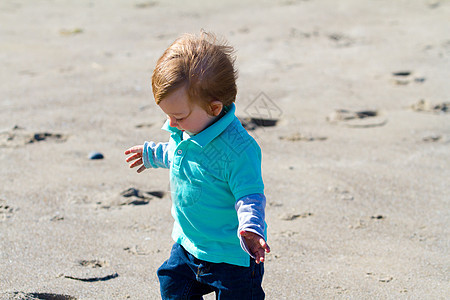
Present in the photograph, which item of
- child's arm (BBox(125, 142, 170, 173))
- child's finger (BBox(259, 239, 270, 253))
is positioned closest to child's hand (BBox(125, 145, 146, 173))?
child's arm (BBox(125, 142, 170, 173))

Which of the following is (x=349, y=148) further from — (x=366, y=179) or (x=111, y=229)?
(x=111, y=229)

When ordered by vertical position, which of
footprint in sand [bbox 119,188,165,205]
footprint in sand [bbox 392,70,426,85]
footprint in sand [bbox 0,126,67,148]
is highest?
footprint in sand [bbox 0,126,67,148]

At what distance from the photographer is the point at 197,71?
5.67 feet

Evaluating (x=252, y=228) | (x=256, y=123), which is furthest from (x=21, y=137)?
(x=252, y=228)

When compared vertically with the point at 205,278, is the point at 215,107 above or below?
above

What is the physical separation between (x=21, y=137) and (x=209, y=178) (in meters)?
2.38

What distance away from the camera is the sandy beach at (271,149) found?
2461 millimetres

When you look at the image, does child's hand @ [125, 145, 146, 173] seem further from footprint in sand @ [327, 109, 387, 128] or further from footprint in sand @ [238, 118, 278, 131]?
footprint in sand @ [327, 109, 387, 128]

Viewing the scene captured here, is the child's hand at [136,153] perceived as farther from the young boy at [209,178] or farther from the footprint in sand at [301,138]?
the footprint in sand at [301,138]

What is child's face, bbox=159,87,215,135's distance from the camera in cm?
175

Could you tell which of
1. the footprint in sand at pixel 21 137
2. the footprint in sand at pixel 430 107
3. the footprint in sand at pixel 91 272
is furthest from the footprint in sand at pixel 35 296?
the footprint in sand at pixel 430 107

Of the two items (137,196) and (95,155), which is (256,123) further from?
(137,196)

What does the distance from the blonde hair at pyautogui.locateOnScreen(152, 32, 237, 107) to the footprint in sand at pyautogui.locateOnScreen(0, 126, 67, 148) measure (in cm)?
224

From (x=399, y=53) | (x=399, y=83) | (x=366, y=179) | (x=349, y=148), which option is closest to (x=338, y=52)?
(x=399, y=53)
